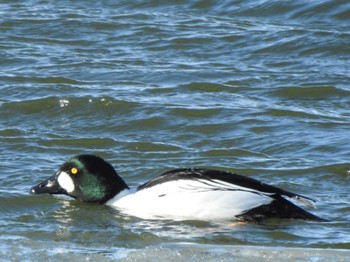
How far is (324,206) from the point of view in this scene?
A: 11.0 meters

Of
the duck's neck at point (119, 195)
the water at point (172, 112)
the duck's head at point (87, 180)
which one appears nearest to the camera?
the water at point (172, 112)

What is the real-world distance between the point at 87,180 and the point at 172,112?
3162mm

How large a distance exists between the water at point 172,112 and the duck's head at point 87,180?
6.1 inches

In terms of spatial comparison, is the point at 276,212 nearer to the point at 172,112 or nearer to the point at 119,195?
the point at 119,195

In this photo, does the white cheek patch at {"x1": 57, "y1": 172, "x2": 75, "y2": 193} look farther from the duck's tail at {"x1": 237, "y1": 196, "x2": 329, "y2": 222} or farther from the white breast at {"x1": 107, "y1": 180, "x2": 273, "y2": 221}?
the duck's tail at {"x1": 237, "y1": 196, "x2": 329, "y2": 222}

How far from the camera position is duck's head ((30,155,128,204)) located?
11.4 meters

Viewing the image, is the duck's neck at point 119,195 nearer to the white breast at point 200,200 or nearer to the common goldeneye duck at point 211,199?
the common goldeneye duck at point 211,199

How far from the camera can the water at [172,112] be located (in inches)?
394

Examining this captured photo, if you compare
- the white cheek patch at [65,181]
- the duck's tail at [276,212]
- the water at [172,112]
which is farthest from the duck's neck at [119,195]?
the duck's tail at [276,212]

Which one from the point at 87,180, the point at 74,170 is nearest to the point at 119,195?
the point at 87,180

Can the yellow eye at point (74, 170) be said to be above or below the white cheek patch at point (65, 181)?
above

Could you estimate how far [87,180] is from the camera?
1147cm

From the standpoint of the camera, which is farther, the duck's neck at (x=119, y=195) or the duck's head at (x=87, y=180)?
Answer: the duck's head at (x=87, y=180)

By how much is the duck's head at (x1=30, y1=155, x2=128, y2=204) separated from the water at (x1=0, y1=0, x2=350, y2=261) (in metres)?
0.16
